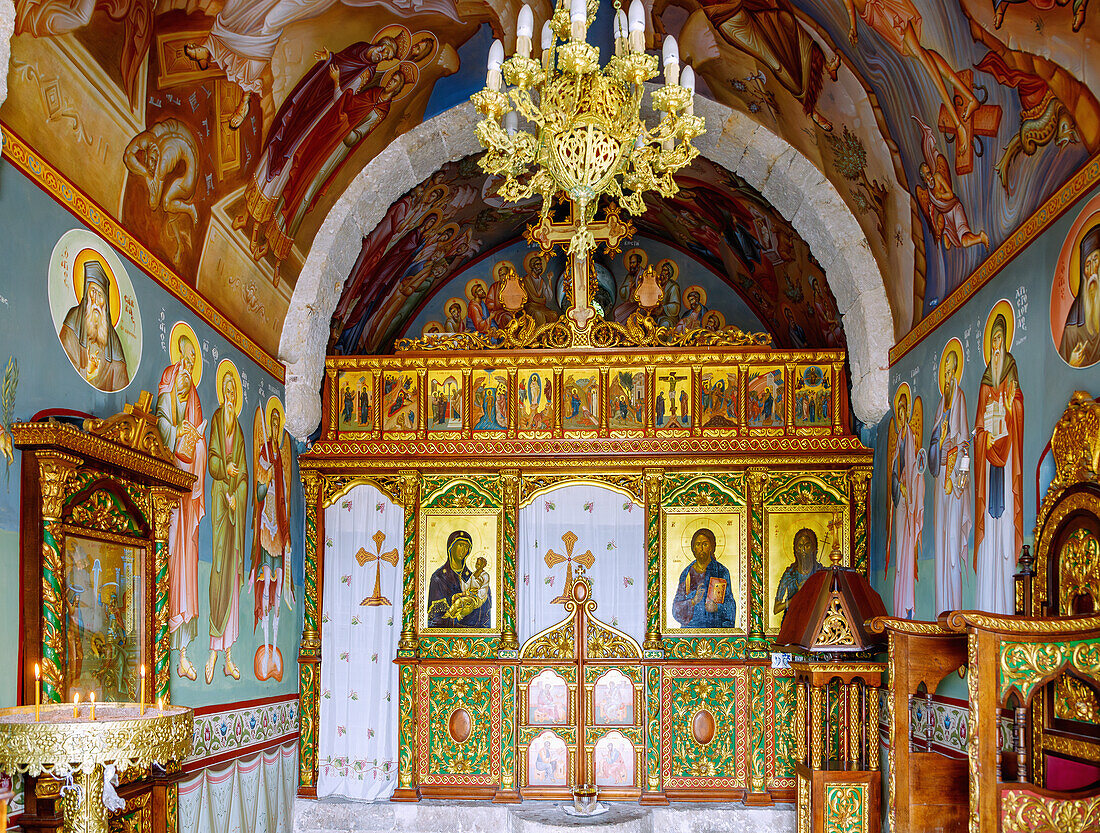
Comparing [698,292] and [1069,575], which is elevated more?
[698,292]

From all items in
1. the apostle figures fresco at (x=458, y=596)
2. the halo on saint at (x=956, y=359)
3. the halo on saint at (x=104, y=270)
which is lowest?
the apostle figures fresco at (x=458, y=596)

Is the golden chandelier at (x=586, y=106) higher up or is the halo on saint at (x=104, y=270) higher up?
the golden chandelier at (x=586, y=106)

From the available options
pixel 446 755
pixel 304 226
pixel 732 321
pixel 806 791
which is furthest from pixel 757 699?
pixel 304 226

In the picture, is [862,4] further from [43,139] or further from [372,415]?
[372,415]

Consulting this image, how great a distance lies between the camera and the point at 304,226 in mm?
9156

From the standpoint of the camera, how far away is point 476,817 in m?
9.66

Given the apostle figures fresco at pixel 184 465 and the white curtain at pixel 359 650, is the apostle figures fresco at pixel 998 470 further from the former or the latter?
the white curtain at pixel 359 650

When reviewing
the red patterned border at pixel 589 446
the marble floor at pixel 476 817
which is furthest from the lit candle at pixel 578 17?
the marble floor at pixel 476 817

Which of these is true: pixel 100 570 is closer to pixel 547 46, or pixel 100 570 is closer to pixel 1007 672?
pixel 547 46

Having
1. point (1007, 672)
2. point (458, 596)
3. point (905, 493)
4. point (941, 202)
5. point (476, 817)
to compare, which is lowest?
point (476, 817)

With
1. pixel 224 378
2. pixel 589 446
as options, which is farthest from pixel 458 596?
pixel 224 378

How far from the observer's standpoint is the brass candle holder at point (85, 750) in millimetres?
4008

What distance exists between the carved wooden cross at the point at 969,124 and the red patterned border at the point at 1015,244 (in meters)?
0.61

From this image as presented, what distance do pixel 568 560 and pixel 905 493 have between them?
10.4ft
